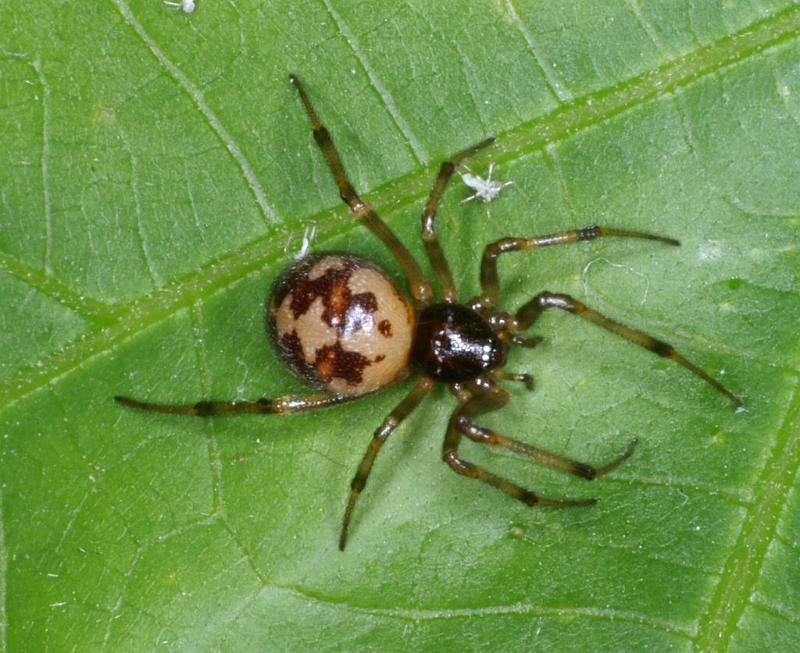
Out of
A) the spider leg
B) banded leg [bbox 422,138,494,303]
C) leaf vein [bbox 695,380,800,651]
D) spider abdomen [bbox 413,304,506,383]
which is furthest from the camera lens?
spider abdomen [bbox 413,304,506,383]

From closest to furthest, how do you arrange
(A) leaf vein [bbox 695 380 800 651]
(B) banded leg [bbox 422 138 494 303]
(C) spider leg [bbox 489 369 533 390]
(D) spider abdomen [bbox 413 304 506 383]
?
(A) leaf vein [bbox 695 380 800 651] < (B) banded leg [bbox 422 138 494 303] < (C) spider leg [bbox 489 369 533 390] < (D) spider abdomen [bbox 413 304 506 383]

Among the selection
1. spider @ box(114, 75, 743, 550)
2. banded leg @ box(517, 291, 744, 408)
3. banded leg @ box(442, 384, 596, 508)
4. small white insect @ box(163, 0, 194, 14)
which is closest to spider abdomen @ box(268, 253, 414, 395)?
spider @ box(114, 75, 743, 550)

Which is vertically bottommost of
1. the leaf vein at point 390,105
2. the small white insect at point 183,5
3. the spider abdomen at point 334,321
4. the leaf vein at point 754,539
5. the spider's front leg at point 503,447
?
the leaf vein at point 754,539

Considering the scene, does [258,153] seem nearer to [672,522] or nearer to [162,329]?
[162,329]

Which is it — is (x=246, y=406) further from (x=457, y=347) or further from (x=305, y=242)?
(x=457, y=347)

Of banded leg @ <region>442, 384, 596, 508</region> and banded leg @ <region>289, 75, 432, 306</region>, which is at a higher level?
banded leg @ <region>289, 75, 432, 306</region>

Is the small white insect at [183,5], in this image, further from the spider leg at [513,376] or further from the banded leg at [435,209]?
the spider leg at [513,376]

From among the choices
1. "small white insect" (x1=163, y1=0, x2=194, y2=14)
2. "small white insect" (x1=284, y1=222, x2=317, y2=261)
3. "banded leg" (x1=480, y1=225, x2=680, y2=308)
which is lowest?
"banded leg" (x1=480, y1=225, x2=680, y2=308)

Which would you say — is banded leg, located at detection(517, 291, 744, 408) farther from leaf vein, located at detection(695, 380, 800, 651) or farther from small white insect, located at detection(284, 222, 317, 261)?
small white insect, located at detection(284, 222, 317, 261)

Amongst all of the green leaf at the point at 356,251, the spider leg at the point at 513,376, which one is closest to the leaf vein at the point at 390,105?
the green leaf at the point at 356,251
